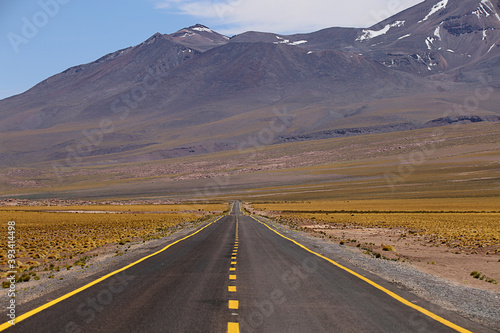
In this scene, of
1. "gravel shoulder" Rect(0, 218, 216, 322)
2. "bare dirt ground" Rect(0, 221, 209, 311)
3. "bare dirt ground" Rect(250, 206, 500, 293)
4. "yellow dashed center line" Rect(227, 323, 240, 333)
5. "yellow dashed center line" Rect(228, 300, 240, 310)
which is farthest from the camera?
"bare dirt ground" Rect(250, 206, 500, 293)

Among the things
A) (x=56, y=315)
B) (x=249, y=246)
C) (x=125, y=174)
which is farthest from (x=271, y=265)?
(x=125, y=174)

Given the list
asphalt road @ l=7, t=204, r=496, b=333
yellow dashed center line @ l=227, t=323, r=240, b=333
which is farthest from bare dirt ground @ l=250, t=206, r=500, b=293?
yellow dashed center line @ l=227, t=323, r=240, b=333

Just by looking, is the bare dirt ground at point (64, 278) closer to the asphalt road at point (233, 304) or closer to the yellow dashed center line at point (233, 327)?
the asphalt road at point (233, 304)

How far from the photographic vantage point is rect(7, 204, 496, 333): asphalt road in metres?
8.19

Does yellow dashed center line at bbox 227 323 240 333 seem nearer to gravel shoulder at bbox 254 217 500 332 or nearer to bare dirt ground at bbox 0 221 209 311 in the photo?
bare dirt ground at bbox 0 221 209 311

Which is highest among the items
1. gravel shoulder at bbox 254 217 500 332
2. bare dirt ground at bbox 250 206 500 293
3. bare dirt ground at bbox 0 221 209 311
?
bare dirt ground at bbox 0 221 209 311

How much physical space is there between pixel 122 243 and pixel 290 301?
16250 millimetres

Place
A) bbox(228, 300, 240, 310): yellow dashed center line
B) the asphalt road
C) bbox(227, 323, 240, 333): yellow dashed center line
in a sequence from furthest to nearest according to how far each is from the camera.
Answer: bbox(228, 300, 240, 310): yellow dashed center line → the asphalt road → bbox(227, 323, 240, 333): yellow dashed center line

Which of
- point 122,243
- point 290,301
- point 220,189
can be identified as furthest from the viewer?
point 220,189

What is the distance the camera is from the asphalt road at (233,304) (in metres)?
8.19

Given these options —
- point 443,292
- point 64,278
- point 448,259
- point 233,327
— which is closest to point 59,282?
point 64,278

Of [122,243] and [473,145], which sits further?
[473,145]

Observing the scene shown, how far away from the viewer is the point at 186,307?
30.7ft

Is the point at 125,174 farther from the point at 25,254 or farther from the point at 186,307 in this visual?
the point at 186,307
